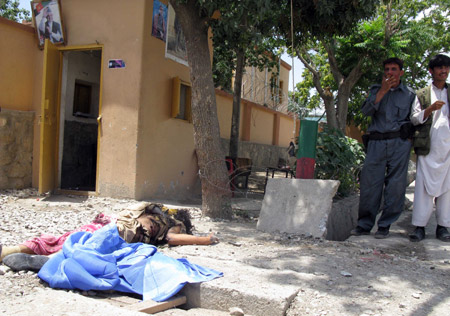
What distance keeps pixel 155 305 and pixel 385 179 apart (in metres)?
2.92

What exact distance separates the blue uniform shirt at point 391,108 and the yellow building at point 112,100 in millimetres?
3612

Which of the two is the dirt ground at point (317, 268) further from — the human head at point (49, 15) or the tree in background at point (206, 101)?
the human head at point (49, 15)

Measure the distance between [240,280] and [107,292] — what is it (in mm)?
947

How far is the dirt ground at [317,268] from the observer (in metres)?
2.32

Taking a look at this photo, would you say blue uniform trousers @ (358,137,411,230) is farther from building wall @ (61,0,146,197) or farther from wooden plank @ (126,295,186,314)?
building wall @ (61,0,146,197)

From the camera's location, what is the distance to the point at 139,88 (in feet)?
20.4

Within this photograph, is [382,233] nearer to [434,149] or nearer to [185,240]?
[434,149]

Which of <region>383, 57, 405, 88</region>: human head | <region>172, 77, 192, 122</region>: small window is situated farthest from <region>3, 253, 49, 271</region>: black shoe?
<region>172, 77, 192, 122</region>: small window

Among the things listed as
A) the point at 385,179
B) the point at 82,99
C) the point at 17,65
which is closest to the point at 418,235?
the point at 385,179

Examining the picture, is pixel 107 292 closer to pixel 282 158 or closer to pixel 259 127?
pixel 259 127

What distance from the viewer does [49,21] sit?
6.75 m

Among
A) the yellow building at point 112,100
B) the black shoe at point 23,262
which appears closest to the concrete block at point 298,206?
the black shoe at point 23,262

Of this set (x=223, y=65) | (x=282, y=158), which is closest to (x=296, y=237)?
(x=223, y=65)

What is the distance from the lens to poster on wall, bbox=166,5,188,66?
688 centimetres
